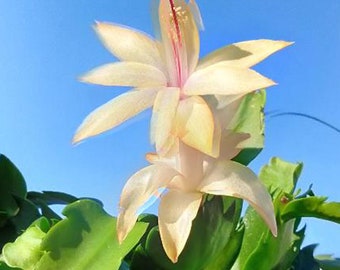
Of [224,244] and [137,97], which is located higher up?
[137,97]

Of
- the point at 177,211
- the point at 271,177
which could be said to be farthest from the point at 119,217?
the point at 271,177

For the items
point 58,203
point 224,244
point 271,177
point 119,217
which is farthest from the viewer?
point 58,203

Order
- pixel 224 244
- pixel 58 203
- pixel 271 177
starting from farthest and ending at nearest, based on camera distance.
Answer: pixel 58 203
pixel 271 177
pixel 224 244

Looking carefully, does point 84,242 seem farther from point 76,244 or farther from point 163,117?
point 163,117

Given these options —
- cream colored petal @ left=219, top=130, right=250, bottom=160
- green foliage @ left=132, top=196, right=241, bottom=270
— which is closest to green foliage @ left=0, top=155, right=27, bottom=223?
green foliage @ left=132, top=196, right=241, bottom=270

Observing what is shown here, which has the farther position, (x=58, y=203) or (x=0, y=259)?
(x=58, y=203)

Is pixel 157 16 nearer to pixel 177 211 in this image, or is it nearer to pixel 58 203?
pixel 177 211
